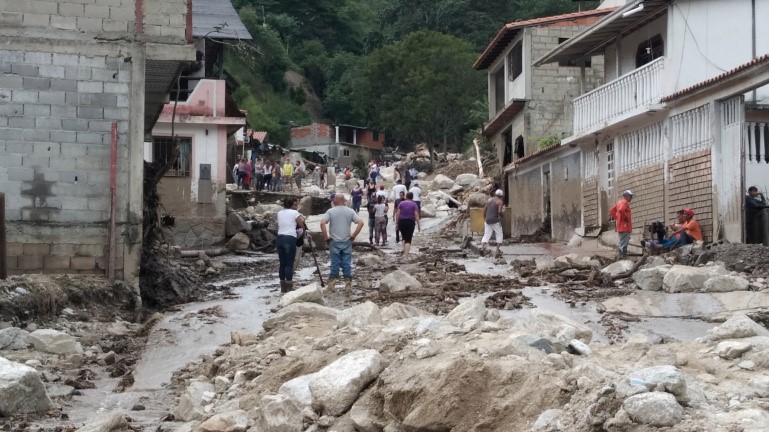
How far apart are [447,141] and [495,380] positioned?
176 ft

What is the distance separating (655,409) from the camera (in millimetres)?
6172

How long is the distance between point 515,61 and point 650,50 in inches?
474

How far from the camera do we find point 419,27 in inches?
2692

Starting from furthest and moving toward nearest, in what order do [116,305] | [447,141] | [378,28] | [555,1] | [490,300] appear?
Result: [378,28]
[555,1]
[447,141]
[116,305]
[490,300]

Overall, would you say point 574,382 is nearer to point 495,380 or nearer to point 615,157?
point 495,380

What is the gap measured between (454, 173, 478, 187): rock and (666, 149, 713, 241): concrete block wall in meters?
23.2

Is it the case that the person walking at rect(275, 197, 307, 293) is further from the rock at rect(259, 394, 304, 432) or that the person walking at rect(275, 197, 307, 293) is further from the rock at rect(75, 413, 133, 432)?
the rock at rect(259, 394, 304, 432)

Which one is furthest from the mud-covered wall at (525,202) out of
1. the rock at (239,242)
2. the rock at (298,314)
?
the rock at (298,314)

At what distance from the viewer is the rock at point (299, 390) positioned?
8180 millimetres

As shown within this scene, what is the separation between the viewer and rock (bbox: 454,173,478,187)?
1757 inches

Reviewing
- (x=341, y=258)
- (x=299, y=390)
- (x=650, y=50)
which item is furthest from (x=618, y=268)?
(x=299, y=390)

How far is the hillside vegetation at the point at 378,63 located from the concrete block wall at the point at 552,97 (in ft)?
48.0

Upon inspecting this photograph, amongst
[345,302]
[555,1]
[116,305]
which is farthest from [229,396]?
[555,1]

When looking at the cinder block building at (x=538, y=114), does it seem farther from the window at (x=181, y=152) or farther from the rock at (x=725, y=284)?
the rock at (x=725, y=284)
